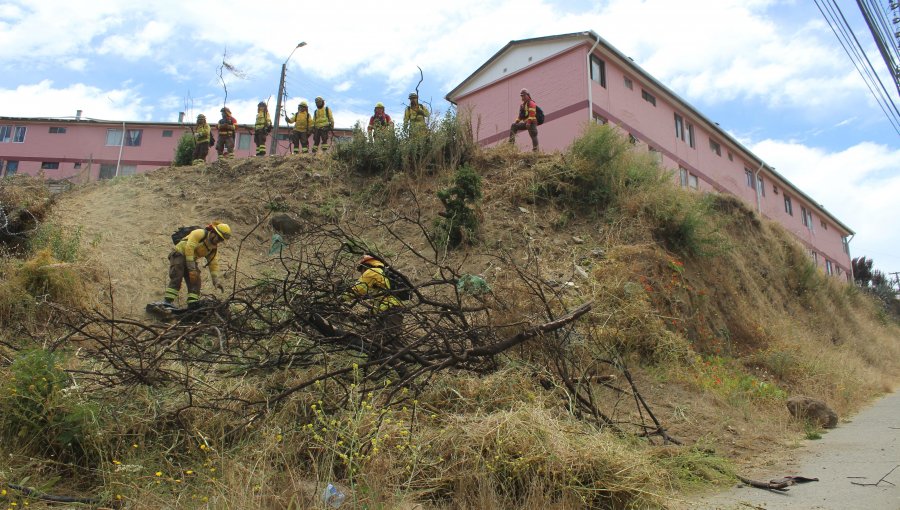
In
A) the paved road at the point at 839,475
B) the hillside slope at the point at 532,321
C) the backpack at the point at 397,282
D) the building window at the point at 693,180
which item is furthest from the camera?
the building window at the point at 693,180

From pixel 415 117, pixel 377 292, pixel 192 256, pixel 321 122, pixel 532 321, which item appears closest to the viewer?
pixel 377 292

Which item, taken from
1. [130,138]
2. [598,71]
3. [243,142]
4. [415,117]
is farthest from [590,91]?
[130,138]

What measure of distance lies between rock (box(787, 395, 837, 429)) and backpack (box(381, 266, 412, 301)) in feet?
18.8

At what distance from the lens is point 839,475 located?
17.5 ft

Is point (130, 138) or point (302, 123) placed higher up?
point (130, 138)

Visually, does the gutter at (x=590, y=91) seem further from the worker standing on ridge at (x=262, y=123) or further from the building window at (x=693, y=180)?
the worker standing on ridge at (x=262, y=123)

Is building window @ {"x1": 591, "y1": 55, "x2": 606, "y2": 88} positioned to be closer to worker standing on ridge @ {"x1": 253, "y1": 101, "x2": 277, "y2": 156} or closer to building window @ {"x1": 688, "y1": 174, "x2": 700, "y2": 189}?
building window @ {"x1": 688, "y1": 174, "x2": 700, "y2": 189}

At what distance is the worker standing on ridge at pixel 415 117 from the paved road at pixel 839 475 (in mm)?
9583

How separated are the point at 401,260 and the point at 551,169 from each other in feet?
13.5

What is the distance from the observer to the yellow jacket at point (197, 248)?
8.49 meters

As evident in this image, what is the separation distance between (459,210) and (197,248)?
4508mm

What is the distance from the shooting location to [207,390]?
16.0 feet

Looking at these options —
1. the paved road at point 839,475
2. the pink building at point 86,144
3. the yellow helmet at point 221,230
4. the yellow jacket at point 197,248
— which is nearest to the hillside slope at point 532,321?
the paved road at point 839,475

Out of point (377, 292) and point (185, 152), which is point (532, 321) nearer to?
point (377, 292)
